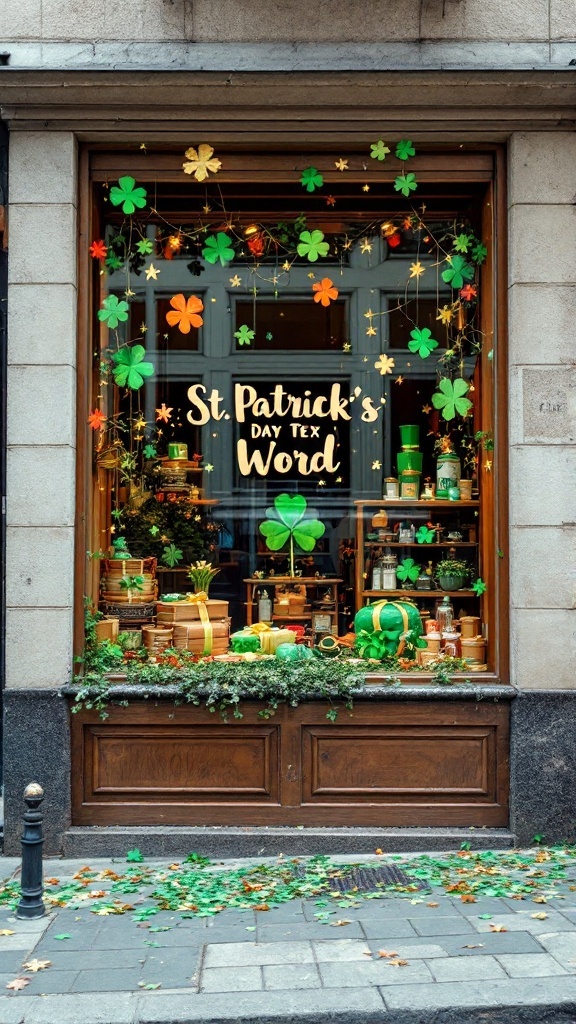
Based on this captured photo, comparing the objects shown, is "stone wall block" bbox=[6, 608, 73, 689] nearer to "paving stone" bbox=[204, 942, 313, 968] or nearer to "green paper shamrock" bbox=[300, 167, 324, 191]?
"paving stone" bbox=[204, 942, 313, 968]

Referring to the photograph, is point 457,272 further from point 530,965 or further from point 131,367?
point 530,965

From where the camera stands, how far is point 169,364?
7.74 m

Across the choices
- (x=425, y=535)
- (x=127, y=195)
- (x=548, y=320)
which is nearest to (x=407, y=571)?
(x=425, y=535)

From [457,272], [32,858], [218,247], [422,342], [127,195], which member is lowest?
[32,858]

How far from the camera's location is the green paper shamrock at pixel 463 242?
761cm

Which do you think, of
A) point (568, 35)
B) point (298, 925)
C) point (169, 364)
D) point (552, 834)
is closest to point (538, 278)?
point (568, 35)

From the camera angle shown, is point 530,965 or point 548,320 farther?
point 548,320

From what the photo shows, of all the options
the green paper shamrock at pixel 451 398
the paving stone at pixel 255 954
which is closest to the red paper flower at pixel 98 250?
the green paper shamrock at pixel 451 398

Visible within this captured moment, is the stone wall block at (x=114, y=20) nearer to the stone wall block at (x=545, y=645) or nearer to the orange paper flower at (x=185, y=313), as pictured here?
the orange paper flower at (x=185, y=313)

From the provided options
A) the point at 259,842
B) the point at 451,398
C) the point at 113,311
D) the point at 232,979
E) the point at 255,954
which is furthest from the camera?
the point at 451,398

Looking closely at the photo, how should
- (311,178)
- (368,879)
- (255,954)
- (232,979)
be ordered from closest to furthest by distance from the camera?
(232,979)
(255,954)
(368,879)
(311,178)

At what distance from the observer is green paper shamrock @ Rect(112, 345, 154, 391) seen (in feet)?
25.0

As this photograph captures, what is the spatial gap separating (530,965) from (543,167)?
5.30m

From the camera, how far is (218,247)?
771 cm
